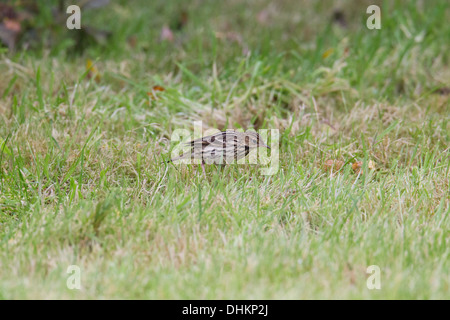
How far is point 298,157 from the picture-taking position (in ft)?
14.8

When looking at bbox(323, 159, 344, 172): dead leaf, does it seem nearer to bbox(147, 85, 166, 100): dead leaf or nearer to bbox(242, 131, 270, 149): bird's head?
bbox(242, 131, 270, 149): bird's head

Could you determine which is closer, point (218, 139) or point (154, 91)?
point (218, 139)

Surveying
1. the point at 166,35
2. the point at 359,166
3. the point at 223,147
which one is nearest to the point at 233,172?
the point at 223,147

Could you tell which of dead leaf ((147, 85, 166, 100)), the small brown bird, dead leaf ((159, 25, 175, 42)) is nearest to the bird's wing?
the small brown bird

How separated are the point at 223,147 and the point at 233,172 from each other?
7.6 inches

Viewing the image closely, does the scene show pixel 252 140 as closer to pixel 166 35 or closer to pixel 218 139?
pixel 218 139

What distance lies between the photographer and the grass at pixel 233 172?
3.11 meters

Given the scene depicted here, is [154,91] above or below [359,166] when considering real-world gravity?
above

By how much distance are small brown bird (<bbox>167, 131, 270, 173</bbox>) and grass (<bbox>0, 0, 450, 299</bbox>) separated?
4.8 inches

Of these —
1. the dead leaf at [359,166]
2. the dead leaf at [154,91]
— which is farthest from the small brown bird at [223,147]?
the dead leaf at [154,91]

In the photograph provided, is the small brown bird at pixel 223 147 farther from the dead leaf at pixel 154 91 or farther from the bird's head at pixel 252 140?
the dead leaf at pixel 154 91

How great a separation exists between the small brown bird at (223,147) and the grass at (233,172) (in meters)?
0.12

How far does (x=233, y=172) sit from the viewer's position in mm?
4250

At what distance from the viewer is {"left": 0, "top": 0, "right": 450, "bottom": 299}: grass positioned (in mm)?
3111
